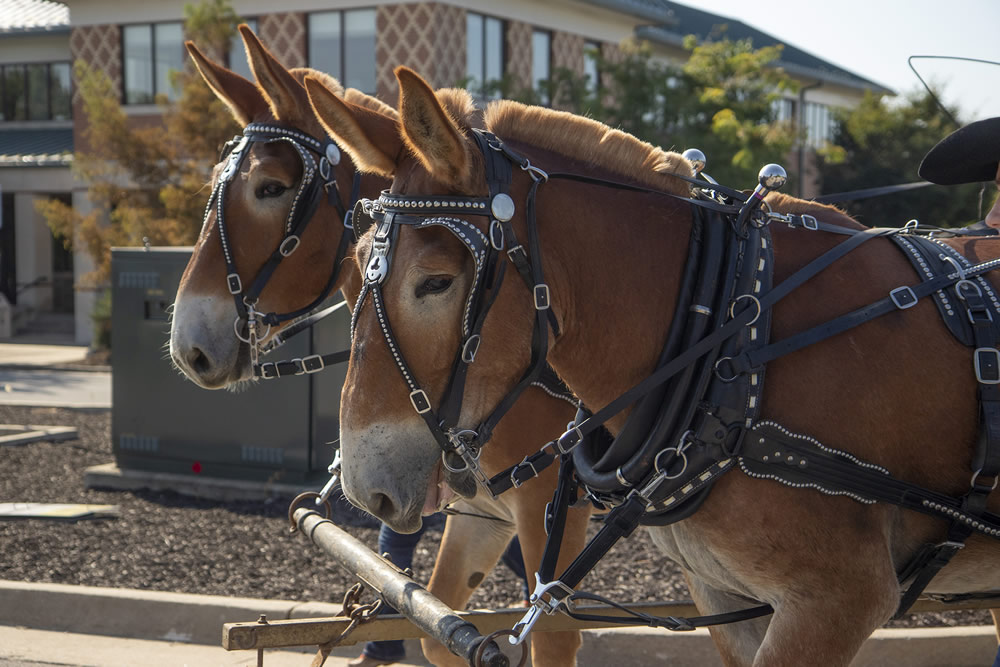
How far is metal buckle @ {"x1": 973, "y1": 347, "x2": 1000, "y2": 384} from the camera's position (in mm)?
2518

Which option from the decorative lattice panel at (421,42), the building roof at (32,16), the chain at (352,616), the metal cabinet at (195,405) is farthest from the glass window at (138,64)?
the chain at (352,616)

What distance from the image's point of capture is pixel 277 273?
394 cm

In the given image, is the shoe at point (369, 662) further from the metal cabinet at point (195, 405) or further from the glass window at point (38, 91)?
the glass window at point (38, 91)

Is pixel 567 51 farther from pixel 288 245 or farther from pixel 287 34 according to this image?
pixel 288 245

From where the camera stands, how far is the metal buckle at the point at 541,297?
239cm

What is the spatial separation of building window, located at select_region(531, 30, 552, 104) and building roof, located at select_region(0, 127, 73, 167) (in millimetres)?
10835

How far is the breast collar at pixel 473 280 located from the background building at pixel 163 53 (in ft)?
57.1

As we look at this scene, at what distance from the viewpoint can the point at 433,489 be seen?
7.84ft

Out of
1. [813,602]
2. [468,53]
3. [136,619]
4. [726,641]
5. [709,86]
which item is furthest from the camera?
[468,53]

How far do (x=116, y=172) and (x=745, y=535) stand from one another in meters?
18.9

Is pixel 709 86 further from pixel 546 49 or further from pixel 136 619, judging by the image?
pixel 136 619

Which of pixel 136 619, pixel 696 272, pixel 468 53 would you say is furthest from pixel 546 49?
pixel 696 272

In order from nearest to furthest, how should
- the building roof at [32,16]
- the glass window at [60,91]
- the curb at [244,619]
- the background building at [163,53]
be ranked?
the curb at [244,619] → the background building at [163,53] → the building roof at [32,16] → the glass window at [60,91]

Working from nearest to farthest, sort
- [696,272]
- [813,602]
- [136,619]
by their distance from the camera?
[813,602] → [696,272] → [136,619]
